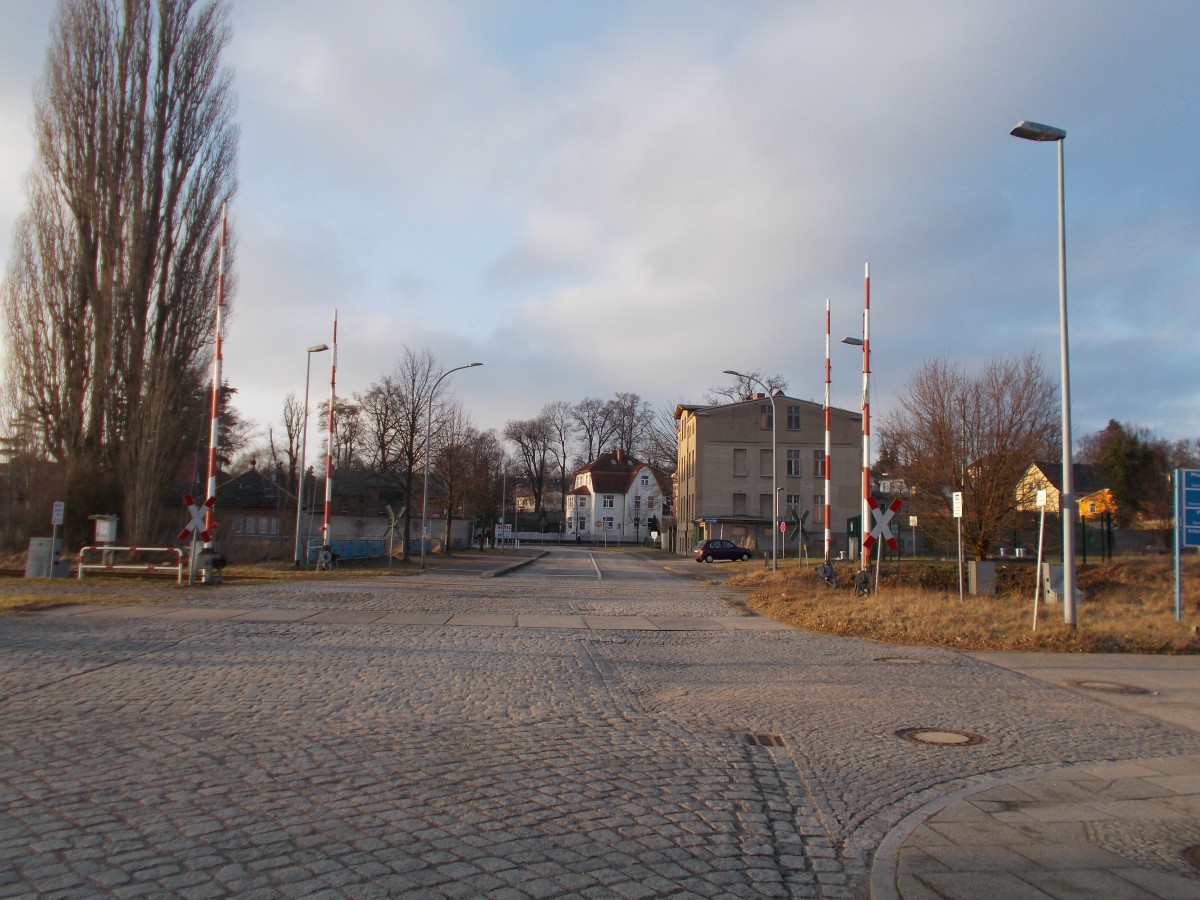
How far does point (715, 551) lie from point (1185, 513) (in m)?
39.8

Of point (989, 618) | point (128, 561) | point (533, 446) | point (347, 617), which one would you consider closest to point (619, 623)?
point (347, 617)

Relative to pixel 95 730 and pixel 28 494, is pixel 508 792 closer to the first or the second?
pixel 95 730

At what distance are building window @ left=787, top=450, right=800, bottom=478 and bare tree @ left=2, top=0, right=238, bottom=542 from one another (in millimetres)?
43049

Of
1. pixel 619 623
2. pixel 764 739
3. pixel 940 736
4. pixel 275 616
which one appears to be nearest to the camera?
pixel 764 739

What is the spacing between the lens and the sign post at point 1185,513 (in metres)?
15.4

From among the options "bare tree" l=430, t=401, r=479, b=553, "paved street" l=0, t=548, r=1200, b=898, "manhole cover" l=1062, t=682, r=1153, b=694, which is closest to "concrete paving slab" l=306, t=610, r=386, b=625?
"paved street" l=0, t=548, r=1200, b=898

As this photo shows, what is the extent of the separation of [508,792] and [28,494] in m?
31.7

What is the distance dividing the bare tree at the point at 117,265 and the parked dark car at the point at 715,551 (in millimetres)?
30429

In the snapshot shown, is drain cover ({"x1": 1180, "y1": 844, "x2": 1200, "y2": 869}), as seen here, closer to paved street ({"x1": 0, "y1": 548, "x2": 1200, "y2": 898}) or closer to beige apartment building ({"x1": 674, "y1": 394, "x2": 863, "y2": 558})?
paved street ({"x1": 0, "y1": 548, "x2": 1200, "y2": 898})

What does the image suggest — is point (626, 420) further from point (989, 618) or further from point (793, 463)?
point (989, 618)

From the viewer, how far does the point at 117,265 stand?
105ft

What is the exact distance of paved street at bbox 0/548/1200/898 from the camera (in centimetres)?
429

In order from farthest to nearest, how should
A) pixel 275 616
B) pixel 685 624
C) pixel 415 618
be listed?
pixel 685 624 → pixel 415 618 → pixel 275 616

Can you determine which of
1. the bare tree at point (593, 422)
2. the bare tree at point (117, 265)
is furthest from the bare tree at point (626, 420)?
the bare tree at point (117, 265)
